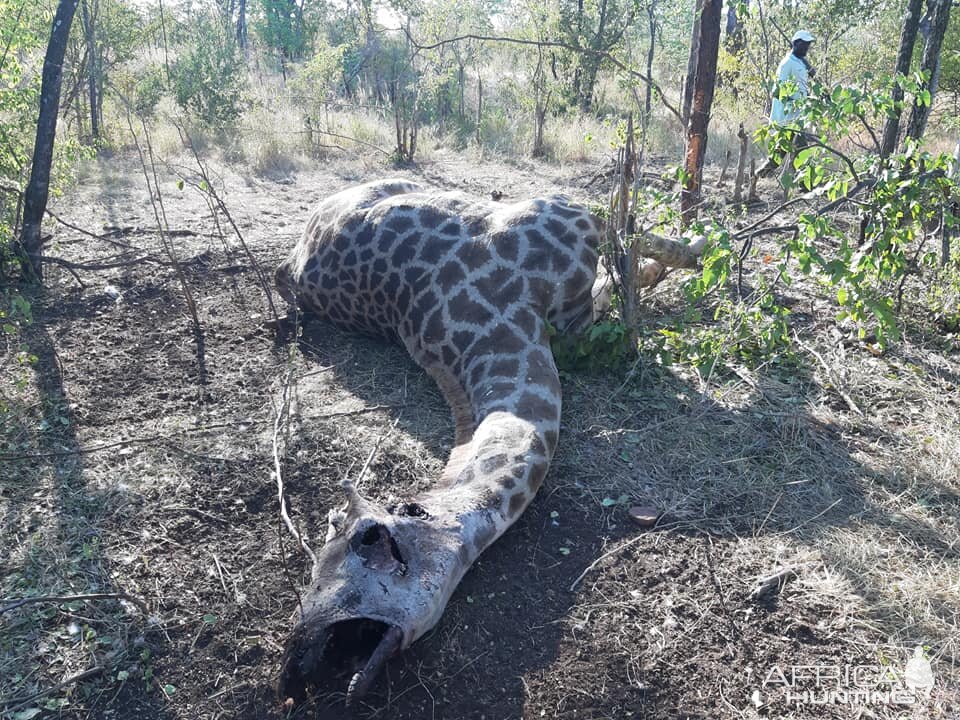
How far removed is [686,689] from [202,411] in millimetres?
2881

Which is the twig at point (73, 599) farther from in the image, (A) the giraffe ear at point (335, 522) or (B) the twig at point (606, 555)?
(B) the twig at point (606, 555)

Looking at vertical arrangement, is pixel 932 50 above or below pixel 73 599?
above

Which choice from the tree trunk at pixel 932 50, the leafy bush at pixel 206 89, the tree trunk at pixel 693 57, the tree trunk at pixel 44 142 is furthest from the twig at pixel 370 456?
the leafy bush at pixel 206 89

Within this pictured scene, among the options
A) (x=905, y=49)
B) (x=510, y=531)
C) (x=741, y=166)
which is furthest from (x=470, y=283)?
(x=741, y=166)

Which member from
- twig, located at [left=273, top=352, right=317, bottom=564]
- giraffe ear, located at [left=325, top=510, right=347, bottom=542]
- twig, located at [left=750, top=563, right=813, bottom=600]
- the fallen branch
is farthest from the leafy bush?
twig, located at [left=750, top=563, right=813, bottom=600]

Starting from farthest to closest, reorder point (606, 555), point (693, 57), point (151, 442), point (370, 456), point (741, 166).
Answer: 1. point (741, 166)
2. point (693, 57)
3. point (151, 442)
4. point (370, 456)
5. point (606, 555)

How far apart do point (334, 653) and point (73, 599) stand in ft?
3.15

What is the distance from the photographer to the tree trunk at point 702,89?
600cm

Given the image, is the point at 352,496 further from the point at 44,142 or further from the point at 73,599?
the point at 44,142

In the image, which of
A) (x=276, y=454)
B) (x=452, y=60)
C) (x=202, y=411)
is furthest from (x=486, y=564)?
(x=452, y=60)

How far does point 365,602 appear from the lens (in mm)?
2418

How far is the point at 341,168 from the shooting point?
1013 cm

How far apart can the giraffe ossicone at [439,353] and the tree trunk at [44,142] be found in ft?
6.15

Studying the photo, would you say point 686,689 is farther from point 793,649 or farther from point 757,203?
point 757,203
